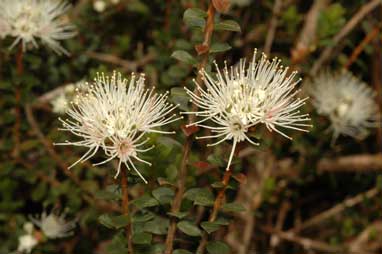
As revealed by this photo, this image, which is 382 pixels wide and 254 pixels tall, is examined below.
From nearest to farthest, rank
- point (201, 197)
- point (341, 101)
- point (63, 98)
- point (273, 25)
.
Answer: point (201, 197) → point (63, 98) → point (341, 101) → point (273, 25)

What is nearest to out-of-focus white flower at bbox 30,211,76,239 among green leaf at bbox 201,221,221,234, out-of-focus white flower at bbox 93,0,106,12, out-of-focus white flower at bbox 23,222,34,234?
out-of-focus white flower at bbox 23,222,34,234

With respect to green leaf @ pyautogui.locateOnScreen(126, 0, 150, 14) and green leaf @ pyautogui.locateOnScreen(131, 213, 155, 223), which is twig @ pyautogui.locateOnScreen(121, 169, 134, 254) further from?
green leaf @ pyautogui.locateOnScreen(126, 0, 150, 14)

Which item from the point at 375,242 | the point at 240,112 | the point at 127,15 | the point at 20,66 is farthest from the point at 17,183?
the point at 375,242

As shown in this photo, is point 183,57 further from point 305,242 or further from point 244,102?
point 305,242

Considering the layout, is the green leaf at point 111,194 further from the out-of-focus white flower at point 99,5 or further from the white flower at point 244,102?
the out-of-focus white flower at point 99,5

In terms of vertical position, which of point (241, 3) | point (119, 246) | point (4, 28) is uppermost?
point (241, 3)

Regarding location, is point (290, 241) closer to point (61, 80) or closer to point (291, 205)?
point (291, 205)

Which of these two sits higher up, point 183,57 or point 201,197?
point 183,57

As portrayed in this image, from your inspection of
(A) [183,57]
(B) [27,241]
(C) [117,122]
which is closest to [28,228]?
(B) [27,241]
